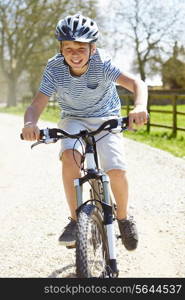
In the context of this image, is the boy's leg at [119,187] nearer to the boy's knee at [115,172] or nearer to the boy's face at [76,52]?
the boy's knee at [115,172]

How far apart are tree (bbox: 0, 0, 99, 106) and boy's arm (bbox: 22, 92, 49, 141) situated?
3288cm

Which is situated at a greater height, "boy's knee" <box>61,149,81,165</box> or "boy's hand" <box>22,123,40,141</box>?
"boy's hand" <box>22,123,40,141</box>

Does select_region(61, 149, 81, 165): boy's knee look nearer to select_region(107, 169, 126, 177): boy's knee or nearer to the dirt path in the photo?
select_region(107, 169, 126, 177): boy's knee

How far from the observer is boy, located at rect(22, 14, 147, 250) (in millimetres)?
3117

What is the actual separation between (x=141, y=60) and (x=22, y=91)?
65769 millimetres

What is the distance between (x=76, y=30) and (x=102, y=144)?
2.59 ft

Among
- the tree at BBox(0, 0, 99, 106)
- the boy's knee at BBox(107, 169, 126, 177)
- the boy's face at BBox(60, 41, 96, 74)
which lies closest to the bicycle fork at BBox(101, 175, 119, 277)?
the boy's knee at BBox(107, 169, 126, 177)

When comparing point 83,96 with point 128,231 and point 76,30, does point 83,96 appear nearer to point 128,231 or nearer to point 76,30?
point 76,30

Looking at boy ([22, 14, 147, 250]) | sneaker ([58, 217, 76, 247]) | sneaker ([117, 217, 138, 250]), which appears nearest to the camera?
boy ([22, 14, 147, 250])

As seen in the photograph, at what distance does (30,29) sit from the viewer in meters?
38.3

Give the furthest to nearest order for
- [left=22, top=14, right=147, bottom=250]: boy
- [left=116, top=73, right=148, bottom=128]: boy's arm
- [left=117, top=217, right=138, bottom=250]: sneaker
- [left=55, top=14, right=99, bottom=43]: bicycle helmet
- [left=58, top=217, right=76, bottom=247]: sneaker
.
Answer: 1. [left=117, top=217, right=138, bottom=250]: sneaker
2. [left=58, top=217, right=76, bottom=247]: sneaker
3. [left=22, top=14, right=147, bottom=250]: boy
4. [left=55, top=14, right=99, bottom=43]: bicycle helmet
5. [left=116, top=73, right=148, bottom=128]: boy's arm

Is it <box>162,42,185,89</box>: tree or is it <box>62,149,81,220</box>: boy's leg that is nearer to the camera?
<box>62,149,81,220</box>: boy's leg

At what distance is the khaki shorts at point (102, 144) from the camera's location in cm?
331

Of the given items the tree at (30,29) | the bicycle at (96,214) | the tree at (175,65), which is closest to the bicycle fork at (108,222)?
the bicycle at (96,214)
